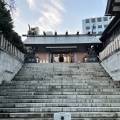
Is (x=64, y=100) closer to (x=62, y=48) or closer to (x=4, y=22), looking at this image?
(x=4, y=22)

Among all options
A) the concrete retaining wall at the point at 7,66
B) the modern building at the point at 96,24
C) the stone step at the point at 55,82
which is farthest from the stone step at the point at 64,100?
the modern building at the point at 96,24

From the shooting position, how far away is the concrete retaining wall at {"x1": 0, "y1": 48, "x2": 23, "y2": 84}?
9828 millimetres

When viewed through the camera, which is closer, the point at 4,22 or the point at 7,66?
the point at 4,22

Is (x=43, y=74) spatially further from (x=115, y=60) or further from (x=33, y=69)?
(x=115, y=60)

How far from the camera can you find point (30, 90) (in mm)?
8875

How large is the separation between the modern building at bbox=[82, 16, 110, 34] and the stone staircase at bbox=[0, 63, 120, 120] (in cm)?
8355

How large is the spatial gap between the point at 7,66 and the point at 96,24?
86.9m

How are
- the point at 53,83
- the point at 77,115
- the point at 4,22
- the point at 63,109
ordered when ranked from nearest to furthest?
the point at 77,115 < the point at 63,109 < the point at 53,83 < the point at 4,22

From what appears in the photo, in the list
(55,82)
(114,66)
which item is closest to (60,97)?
(55,82)

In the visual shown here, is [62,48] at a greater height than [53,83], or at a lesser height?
greater

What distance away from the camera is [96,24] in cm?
9169

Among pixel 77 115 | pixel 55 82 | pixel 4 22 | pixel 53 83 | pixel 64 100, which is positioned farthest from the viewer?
pixel 4 22

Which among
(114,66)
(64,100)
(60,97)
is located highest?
(114,66)

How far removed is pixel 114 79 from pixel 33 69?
637 cm
